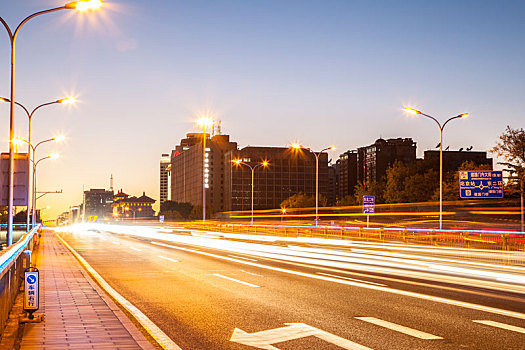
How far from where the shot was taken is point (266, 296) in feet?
42.4

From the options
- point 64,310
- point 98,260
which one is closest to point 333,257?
point 98,260

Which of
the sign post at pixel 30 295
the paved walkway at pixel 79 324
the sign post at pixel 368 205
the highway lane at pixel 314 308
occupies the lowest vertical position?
the highway lane at pixel 314 308

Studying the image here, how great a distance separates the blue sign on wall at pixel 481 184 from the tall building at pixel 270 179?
518 feet

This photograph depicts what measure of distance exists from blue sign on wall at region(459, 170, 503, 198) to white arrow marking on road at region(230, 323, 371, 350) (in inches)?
922

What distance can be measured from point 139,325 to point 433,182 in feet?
274

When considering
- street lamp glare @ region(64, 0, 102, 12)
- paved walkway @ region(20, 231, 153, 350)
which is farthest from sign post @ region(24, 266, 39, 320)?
street lamp glare @ region(64, 0, 102, 12)

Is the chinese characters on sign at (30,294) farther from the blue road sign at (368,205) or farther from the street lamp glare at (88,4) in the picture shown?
the blue road sign at (368,205)

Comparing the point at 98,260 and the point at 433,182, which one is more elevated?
the point at 433,182

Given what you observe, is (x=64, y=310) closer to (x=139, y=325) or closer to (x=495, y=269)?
(x=139, y=325)

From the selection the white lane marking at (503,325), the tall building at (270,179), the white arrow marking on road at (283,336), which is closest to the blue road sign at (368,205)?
the white lane marking at (503,325)

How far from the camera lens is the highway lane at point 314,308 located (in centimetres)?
827

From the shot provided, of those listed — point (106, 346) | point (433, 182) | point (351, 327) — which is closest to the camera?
point (106, 346)

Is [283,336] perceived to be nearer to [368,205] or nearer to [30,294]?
[30,294]

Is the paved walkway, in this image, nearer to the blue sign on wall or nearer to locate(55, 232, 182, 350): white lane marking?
locate(55, 232, 182, 350): white lane marking
